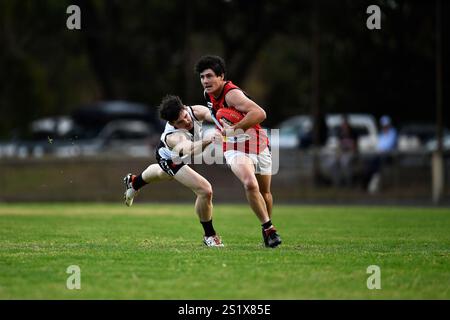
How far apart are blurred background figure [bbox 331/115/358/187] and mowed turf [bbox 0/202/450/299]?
40.6ft

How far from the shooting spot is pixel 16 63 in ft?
170

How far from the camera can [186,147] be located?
12.5 meters

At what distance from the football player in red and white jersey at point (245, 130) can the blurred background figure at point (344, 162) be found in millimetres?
17290

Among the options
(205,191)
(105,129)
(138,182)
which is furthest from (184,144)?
(105,129)

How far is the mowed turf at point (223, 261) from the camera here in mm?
9016

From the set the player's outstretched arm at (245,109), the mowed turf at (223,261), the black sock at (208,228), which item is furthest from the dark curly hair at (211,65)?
the mowed turf at (223,261)

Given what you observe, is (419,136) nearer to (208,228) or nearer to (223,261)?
(208,228)

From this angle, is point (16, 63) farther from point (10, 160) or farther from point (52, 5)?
point (10, 160)

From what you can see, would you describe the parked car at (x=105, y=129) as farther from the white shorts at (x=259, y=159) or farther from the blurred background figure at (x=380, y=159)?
the white shorts at (x=259, y=159)

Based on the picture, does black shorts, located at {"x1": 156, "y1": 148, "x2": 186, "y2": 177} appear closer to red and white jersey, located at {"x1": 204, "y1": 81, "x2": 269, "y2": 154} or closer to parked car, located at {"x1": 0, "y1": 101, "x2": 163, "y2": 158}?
red and white jersey, located at {"x1": 204, "y1": 81, "x2": 269, "y2": 154}

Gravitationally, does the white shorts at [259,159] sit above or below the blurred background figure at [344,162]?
above

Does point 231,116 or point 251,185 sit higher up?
point 231,116

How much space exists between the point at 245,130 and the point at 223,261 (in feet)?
7.25

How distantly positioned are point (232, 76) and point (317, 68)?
10328 millimetres
